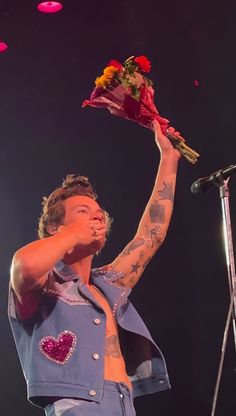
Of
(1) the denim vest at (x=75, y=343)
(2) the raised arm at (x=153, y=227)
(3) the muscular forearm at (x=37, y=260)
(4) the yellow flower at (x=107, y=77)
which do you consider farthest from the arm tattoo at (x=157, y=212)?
(3) the muscular forearm at (x=37, y=260)

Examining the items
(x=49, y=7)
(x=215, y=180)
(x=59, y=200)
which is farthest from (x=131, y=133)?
(x=215, y=180)

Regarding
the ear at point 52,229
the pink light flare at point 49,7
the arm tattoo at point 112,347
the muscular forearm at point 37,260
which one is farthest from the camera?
the pink light flare at point 49,7

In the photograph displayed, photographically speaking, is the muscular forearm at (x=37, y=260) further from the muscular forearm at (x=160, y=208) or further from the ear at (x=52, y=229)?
the muscular forearm at (x=160, y=208)

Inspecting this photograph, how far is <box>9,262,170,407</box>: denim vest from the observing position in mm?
1957

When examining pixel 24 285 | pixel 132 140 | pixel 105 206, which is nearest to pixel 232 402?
pixel 105 206

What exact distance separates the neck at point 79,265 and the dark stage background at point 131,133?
56.3 inches

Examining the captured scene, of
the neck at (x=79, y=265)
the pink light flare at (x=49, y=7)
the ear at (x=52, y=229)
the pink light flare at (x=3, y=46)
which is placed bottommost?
the neck at (x=79, y=265)

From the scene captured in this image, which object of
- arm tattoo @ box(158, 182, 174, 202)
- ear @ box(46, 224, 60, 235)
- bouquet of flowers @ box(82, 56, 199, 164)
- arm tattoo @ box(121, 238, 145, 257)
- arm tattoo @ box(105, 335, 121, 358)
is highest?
bouquet of flowers @ box(82, 56, 199, 164)

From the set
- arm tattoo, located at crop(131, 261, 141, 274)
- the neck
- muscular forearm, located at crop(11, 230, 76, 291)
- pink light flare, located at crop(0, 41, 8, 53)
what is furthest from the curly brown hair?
pink light flare, located at crop(0, 41, 8, 53)

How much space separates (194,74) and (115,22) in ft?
1.59

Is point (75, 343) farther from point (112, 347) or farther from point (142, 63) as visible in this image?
point (142, 63)

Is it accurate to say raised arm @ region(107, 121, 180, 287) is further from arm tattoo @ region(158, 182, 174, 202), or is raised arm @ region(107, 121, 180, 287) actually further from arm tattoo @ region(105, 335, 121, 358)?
arm tattoo @ region(105, 335, 121, 358)

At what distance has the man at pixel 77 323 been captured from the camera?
6.38 ft

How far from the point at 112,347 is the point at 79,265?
0.28 meters
